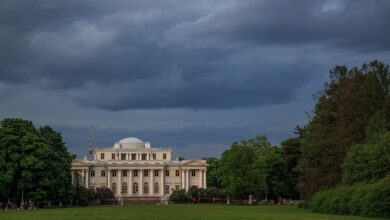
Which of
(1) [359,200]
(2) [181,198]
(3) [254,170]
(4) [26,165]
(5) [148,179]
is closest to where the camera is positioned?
(1) [359,200]

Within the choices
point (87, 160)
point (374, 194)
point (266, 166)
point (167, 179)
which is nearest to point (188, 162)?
point (167, 179)

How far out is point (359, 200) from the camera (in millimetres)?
47281

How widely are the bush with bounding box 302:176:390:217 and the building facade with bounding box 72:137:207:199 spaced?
9662 centimetres

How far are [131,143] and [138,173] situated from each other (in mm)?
9260

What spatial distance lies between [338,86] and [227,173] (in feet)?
146

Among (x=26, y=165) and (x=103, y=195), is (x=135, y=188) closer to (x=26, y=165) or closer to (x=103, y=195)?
(x=103, y=195)

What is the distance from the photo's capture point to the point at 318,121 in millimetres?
68562

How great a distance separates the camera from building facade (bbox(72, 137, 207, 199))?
152363 millimetres

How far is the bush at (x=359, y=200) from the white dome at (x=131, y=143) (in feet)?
→ 349

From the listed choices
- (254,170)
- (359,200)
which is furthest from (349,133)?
(254,170)

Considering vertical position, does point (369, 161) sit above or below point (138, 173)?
below

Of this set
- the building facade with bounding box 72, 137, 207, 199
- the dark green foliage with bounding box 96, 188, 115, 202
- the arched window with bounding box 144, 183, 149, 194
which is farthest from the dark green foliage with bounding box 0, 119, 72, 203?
the arched window with bounding box 144, 183, 149, 194

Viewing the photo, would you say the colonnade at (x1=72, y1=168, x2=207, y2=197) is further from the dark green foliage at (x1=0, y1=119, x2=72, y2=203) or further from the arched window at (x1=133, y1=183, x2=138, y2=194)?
the dark green foliage at (x1=0, y1=119, x2=72, y2=203)

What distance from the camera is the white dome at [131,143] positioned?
161m
